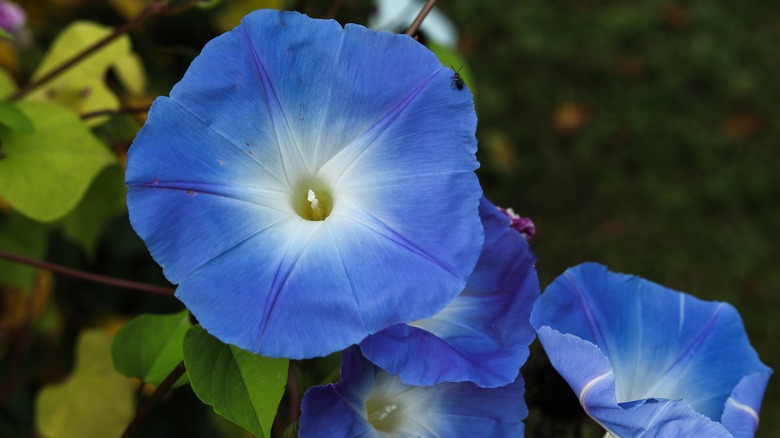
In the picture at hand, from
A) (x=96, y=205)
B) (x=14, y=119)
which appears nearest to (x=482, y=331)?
(x=14, y=119)

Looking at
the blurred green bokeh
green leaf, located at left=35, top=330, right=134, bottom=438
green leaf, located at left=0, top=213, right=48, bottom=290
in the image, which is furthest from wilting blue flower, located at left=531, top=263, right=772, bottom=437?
the blurred green bokeh

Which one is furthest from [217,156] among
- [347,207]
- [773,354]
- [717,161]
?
[717,161]

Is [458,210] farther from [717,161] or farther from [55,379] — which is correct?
[717,161]

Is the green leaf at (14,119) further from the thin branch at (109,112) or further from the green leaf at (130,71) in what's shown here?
the green leaf at (130,71)

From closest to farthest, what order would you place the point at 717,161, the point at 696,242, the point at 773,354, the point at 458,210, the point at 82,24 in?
1. the point at 458,210
2. the point at 82,24
3. the point at 773,354
4. the point at 696,242
5. the point at 717,161

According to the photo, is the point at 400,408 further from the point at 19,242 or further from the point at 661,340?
the point at 19,242

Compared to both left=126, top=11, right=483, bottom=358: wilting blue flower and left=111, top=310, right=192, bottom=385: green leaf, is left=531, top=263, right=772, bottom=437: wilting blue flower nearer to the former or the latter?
left=126, top=11, right=483, bottom=358: wilting blue flower
